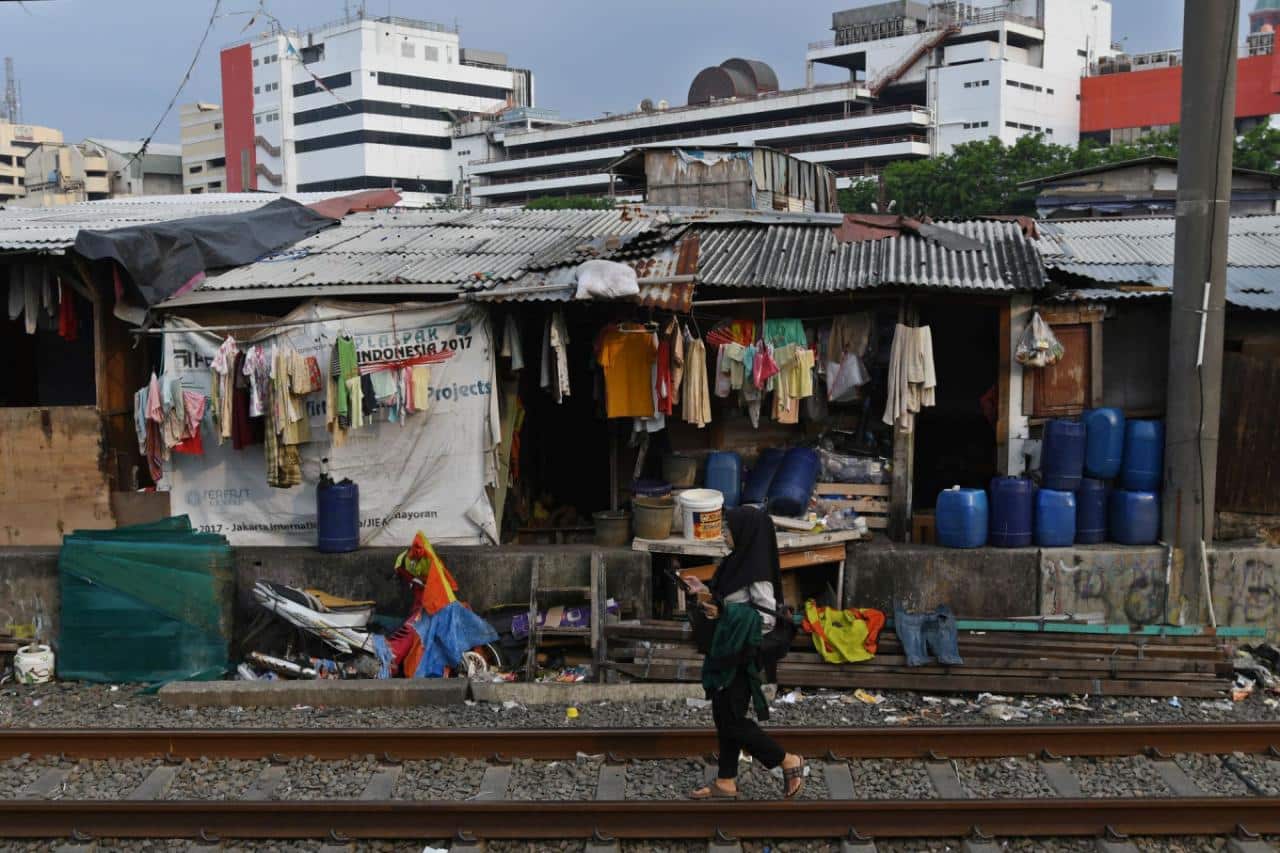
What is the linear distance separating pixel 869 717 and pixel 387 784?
3639 mm

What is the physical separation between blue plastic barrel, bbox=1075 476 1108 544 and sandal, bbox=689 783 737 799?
5.49 m

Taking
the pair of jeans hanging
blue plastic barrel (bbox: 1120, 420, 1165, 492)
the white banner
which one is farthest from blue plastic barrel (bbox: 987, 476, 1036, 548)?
the white banner

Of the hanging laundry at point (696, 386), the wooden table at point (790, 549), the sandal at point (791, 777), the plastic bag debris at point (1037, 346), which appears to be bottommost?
the sandal at point (791, 777)

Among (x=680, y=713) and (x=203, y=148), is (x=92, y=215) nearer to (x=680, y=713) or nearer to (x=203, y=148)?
(x=680, y=713)

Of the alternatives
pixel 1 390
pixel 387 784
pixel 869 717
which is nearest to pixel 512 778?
pixel 387 784

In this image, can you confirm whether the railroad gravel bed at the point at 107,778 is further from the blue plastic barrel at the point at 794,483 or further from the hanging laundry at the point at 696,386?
the blue plastic barrel at the point at 794,483

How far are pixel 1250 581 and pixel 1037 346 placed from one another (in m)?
2.86

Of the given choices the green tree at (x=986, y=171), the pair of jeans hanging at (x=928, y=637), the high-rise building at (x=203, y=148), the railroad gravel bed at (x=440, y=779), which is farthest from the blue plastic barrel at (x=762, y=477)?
the high-rise building at (x=203, y=148)

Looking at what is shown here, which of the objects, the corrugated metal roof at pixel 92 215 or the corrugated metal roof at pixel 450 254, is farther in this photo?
the corrugated metal roof at pixel 92 215

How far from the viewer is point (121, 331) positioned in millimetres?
12188

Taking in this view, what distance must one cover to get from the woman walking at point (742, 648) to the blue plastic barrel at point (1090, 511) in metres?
4.96

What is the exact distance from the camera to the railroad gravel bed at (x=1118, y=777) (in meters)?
7.36

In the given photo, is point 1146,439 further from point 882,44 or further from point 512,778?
point 882,44

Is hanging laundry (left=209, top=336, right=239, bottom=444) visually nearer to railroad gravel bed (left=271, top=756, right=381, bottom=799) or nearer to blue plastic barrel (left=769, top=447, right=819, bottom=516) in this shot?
railroad gravel bed (left=271, top=756, right=381, bottom=799)
